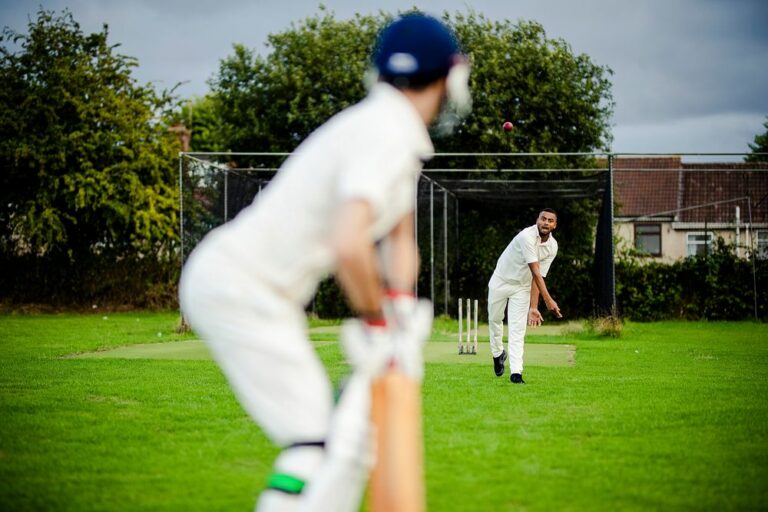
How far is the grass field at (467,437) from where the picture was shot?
4.48 m

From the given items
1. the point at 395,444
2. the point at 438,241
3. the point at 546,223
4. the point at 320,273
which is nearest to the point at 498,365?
the point at 546,223

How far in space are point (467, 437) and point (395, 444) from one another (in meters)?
3.58

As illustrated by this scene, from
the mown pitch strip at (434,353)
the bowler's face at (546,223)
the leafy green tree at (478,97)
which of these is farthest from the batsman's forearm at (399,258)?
the leafy green tree at (478,97)

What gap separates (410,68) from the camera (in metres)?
2.74

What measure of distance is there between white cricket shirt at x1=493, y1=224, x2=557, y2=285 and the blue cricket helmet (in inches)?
262

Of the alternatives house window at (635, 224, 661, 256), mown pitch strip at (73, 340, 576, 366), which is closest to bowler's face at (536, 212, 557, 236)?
mown pitch strip at (73, 340, 576, 366)

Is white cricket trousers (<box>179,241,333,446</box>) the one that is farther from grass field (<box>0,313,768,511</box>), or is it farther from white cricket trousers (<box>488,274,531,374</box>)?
white cricket trousers (<box>488,274,531,374</box>)

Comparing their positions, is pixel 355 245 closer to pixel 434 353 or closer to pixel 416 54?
pixel 416 54

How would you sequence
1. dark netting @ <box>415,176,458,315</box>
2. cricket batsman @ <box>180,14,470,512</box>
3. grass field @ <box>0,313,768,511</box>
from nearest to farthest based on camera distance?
1. cricket batsman @ <box>180,14,470,512</box>
2. grass field @ <box>0,313,768,511</box>
3. dark netting @ <box>415,176,458,315</box>

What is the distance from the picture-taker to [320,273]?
9.41 ft

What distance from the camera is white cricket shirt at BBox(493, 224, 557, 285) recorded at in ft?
30.6

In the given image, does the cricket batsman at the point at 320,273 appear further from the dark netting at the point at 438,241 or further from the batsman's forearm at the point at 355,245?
the dark netting at the point at 438,241

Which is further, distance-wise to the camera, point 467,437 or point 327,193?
point 467,437

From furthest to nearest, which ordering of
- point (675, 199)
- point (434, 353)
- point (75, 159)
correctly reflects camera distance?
point (675, 199) → point (75, 159) → point (434, 353)
